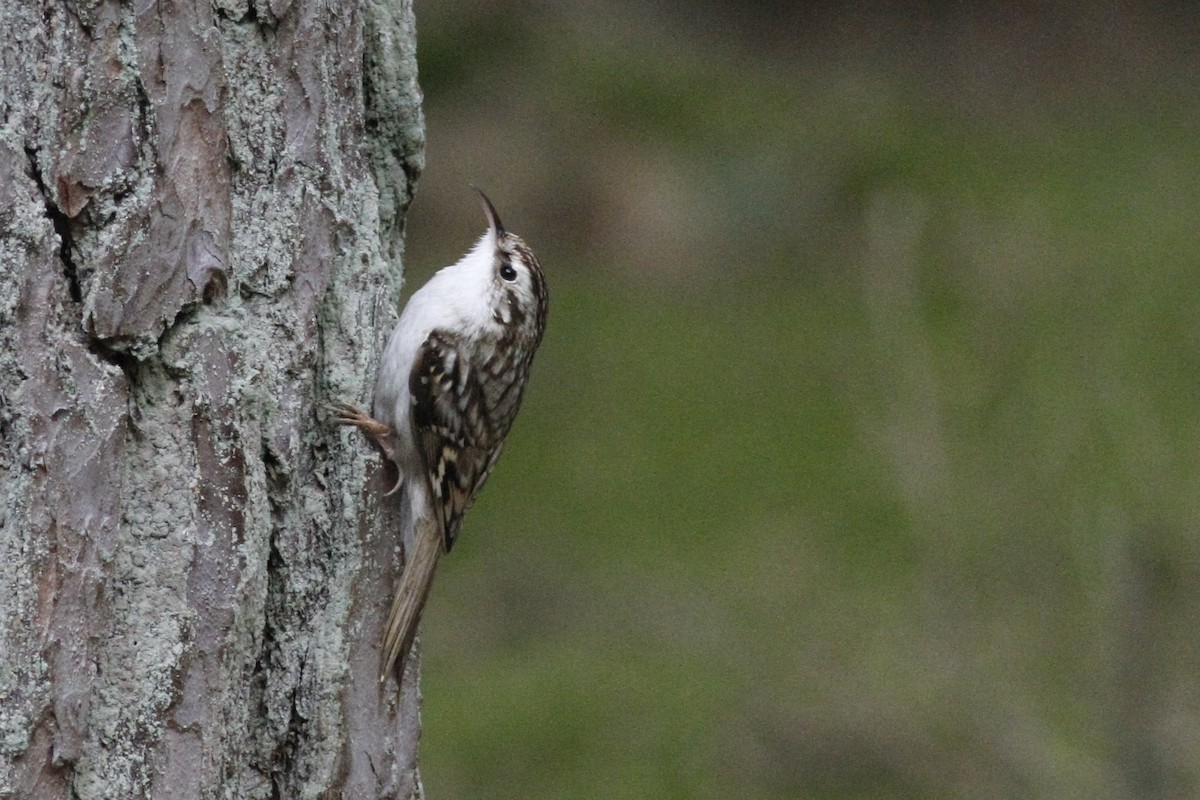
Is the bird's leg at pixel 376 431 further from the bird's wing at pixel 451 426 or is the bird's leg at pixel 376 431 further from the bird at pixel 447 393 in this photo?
the bird's wing at pixel 451 426

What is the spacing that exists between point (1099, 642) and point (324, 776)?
2190 millimetres

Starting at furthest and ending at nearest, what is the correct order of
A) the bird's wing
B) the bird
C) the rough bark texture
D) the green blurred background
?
the green blurred background < the bird's wing < the bird < the rough bark texture

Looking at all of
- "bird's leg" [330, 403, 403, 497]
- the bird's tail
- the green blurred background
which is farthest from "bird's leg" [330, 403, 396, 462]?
the green blurred background

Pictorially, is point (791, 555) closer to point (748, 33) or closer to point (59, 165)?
point (59, 165)

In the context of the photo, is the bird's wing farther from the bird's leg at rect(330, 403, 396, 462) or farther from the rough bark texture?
the rough bark texture

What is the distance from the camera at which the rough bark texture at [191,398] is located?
1.81 metres

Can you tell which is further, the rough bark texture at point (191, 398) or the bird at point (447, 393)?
the bird at point (447, 393)

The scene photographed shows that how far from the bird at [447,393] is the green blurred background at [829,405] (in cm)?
95

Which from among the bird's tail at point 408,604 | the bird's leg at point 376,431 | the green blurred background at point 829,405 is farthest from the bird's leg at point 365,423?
the green blurred background at point 829,405

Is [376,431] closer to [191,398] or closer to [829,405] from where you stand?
[191,398]

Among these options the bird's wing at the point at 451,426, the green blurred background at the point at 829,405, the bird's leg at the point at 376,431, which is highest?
the bird's leg at the point at 376,431

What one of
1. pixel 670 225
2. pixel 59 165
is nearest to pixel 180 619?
pixel 59 165

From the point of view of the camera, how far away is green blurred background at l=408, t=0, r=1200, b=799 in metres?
3.87

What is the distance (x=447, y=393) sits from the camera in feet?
9.12
